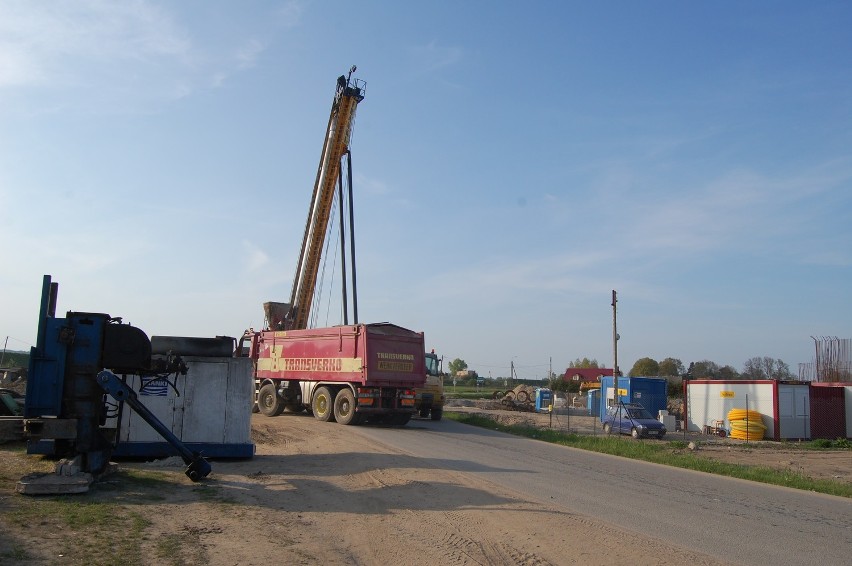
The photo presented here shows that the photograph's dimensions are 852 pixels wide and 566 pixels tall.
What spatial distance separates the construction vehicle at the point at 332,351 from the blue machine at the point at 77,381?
42.0ft

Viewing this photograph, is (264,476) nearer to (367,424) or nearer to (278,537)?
(278,537)

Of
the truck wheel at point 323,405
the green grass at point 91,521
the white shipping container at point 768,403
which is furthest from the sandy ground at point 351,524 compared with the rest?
the white shipping container at point 768,403

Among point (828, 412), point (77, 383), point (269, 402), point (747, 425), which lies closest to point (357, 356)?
point (269, 402)

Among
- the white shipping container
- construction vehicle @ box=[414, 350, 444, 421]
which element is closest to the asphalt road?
construction vehicle @ box=[414, 350, 444, 421]

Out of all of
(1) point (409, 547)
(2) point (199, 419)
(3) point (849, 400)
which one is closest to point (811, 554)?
(1) point (409, 547)

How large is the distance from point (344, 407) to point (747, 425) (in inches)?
698

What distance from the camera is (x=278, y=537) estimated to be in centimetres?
747

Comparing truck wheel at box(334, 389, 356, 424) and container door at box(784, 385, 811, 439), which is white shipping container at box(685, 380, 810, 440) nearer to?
container door at box(784, 385, 811, 439)

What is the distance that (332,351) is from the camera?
23891mm

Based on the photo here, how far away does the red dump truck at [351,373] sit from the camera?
74.2 ft

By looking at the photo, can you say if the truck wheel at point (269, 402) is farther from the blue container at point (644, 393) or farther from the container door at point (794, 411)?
the container door at point (794, 411)

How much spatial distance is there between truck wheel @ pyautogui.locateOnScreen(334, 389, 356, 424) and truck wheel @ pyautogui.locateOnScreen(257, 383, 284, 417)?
11.2ft

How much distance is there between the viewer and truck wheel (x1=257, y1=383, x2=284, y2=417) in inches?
1030

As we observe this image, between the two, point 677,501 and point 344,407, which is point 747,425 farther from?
point 677,501
